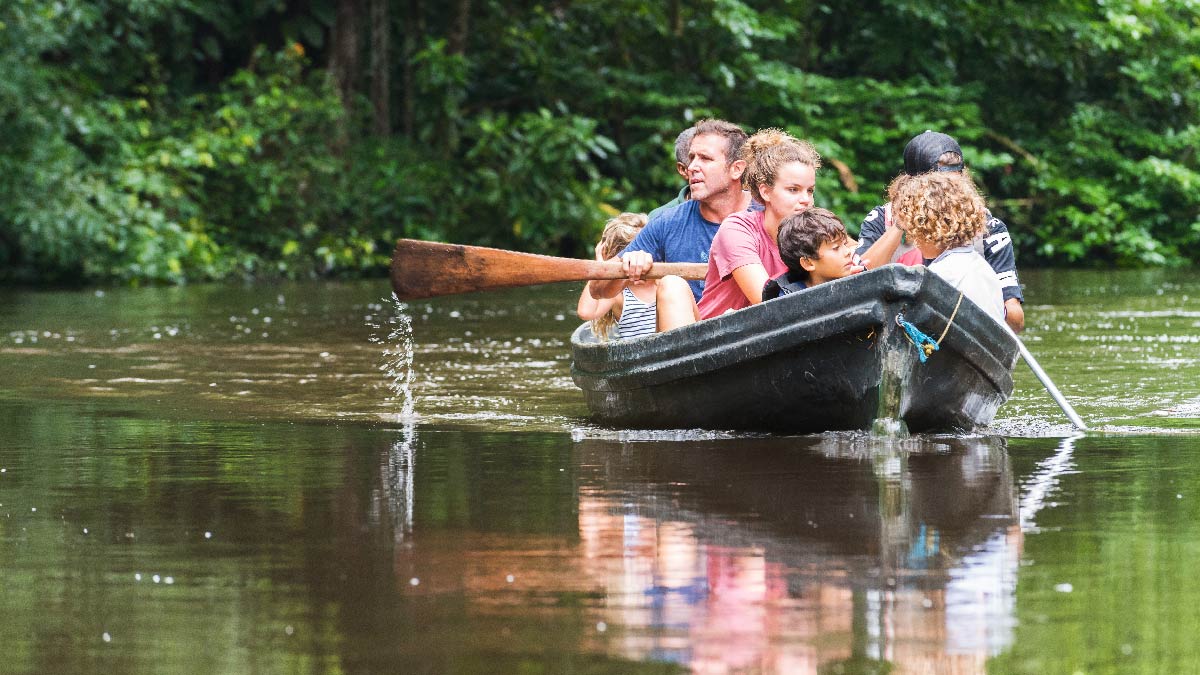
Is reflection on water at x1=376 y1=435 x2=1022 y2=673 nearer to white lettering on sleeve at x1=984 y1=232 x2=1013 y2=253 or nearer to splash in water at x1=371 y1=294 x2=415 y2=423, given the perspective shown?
white lettering on sleeve at x1=984 y1=232 x2=1013 y2=253

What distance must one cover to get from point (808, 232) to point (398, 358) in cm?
502

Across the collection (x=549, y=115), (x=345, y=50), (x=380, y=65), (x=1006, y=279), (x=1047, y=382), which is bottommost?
(x=1047, y=382)

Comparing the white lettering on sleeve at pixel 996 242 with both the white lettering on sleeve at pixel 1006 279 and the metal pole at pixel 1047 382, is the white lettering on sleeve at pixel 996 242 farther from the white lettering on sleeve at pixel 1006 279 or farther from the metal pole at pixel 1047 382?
the metal pole at pixel 1047 382

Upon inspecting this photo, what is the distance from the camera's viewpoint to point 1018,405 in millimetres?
8266

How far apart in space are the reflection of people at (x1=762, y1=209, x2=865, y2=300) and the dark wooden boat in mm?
225

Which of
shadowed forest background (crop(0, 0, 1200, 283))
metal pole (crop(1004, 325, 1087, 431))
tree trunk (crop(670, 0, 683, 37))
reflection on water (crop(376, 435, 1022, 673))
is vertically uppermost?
tree trunk (crop(670, 0, 683, 37))

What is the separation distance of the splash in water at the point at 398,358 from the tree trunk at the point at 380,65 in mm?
7336

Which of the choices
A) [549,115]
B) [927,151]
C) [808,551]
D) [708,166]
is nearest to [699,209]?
[708,166]

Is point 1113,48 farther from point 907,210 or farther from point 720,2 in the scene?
point 907,210

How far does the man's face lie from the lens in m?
7.35

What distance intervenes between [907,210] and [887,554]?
2.46m

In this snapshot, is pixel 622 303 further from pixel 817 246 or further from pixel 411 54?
pixel 411 54

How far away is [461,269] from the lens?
7.57 m

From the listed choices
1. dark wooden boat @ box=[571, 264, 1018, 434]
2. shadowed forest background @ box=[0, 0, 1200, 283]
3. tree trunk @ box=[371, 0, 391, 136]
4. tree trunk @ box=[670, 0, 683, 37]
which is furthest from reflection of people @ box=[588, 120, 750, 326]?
tree trunk @ box=[371, 0, 391, 136]
